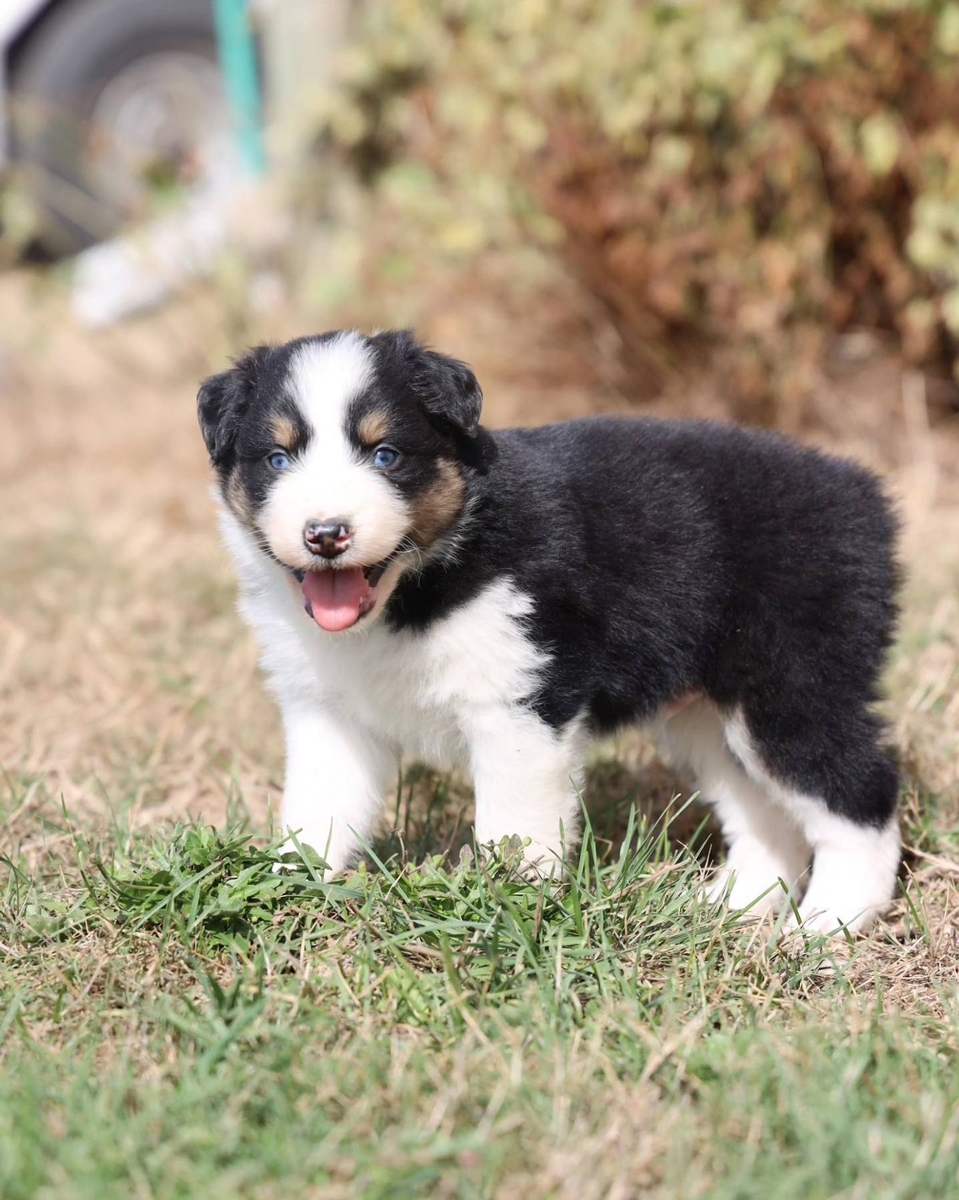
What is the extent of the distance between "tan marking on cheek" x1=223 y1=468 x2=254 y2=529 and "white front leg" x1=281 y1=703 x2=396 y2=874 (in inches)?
20.2

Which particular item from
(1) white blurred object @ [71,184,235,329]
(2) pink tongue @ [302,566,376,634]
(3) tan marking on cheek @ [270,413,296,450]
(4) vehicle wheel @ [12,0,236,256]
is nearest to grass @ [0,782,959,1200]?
(2) pink tongue @ [302,566,376,634]

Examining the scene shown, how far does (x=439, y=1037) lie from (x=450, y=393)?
1.42 meters

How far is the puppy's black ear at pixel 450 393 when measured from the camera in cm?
333

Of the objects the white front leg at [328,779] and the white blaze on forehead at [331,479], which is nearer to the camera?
the white blaze on forehead at [331,479]

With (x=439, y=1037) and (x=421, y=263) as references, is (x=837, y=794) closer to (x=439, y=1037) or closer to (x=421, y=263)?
(x=439, y=1037)

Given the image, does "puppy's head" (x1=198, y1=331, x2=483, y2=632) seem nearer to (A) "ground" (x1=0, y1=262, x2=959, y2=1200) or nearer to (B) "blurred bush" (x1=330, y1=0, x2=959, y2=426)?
(A) "ground" (x1=0, y1=262, x2=959, y2=1200)

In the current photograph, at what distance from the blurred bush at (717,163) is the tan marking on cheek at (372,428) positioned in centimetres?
358

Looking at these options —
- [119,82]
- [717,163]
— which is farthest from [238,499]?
[119,82]

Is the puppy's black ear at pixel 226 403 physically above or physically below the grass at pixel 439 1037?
above

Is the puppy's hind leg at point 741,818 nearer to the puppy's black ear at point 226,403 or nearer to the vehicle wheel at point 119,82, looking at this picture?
the puppy's black ear at point 226,403

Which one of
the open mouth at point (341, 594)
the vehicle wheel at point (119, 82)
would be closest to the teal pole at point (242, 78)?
the vehicle wheel at point (119, 82)

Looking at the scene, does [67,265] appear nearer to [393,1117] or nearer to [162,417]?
[162,417]

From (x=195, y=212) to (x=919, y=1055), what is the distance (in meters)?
7.35

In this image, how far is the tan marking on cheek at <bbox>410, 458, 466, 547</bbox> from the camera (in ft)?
10.7
